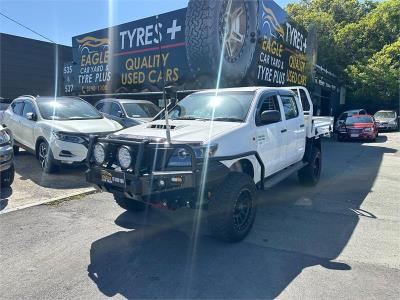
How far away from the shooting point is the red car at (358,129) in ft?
56.1

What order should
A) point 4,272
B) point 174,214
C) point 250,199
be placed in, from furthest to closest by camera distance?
point 174,214 < point 250,199 < point 4,272

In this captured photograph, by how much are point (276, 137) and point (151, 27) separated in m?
11.9

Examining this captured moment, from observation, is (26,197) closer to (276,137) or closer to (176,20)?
(276,137)

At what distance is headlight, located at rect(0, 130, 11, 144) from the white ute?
98.4 inches

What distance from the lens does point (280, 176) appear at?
18.6ft

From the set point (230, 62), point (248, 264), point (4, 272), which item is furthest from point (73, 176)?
point (230, 62)

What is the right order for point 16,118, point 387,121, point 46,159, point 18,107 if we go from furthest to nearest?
point 387,121 → point 18,107 → point 16,118 → point 46,159

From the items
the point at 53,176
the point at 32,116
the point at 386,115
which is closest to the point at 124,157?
the point at 53,176

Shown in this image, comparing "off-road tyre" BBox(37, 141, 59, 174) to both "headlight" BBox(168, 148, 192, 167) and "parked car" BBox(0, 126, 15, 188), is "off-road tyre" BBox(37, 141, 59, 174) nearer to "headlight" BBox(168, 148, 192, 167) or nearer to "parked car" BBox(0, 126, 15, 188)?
"parked car" BBox(0, 126, 15, 188)

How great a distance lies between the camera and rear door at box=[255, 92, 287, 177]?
5.02 metres

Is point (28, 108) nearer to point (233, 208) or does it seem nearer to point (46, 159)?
point (46, 159)

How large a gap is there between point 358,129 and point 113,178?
51.2 ft

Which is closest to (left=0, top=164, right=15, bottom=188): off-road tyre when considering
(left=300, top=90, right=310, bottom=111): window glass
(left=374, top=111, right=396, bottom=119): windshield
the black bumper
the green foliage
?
the black bumper

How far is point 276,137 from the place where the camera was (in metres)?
5.49
